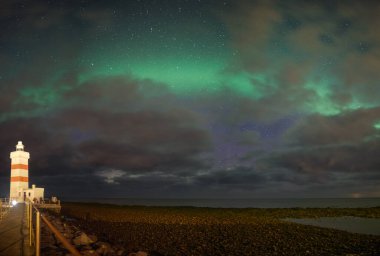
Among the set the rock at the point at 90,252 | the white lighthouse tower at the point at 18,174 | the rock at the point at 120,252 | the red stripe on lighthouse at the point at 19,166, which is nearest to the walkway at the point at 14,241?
the rock at the point at 90,252

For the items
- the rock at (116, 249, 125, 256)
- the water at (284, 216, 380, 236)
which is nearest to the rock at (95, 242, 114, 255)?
the rock at (116, 249, 125, 256)

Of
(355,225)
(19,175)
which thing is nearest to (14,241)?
(355,225)

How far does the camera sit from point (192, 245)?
20781mm

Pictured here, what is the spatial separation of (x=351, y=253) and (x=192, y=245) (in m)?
8.54

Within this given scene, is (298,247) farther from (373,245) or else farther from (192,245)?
(192,245)

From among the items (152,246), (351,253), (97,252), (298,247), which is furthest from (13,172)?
(351,253)

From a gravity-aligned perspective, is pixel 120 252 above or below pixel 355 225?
above

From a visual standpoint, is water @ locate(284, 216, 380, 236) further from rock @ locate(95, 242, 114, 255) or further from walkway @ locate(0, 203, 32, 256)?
walkway @ locate(0, 203, 32, 256)

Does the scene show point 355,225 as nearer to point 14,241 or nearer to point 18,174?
point 14,241

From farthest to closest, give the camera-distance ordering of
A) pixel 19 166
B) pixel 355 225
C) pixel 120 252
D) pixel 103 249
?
pixel 19 166
pixel 355 225
pixel 120 252
pixel 103 249

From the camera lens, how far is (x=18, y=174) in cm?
4125

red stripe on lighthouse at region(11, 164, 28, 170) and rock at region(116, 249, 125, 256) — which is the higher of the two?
red stripe on lighthouse at region(11, 164, 28, 170)

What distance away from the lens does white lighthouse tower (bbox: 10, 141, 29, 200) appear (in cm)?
4122

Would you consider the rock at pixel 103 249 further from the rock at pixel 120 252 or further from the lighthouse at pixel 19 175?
the lighthouse at pixel 19 175
